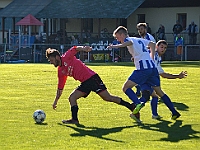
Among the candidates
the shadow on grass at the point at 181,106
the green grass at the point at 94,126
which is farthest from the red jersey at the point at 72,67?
the shadow on grass at the point at 181,106

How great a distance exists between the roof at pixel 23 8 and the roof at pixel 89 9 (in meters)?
2.39

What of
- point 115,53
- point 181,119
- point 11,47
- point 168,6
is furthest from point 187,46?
point 181,119

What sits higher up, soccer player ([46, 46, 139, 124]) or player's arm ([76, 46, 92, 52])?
player's arm ([76, 46, 92, 52])

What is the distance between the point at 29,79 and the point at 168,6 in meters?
27.3

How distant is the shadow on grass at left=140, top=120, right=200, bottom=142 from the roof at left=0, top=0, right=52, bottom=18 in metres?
40.7

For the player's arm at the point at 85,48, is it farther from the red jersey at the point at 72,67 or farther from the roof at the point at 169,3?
the roof at the point at 169,3

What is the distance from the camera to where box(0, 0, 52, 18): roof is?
52.9m

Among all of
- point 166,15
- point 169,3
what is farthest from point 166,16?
point 169,3

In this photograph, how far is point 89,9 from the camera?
4878cm

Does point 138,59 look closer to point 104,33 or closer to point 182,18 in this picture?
point 104,33

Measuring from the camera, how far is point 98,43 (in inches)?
1692

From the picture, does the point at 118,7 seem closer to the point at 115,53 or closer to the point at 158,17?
the point at 158,17

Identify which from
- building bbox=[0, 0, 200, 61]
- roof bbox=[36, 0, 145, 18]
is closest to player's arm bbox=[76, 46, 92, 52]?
building bbox=[0, 0, 200, 61]

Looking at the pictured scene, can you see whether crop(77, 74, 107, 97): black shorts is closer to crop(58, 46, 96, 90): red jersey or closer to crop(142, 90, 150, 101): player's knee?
crop(58, 46, 96, 90): red jersey
